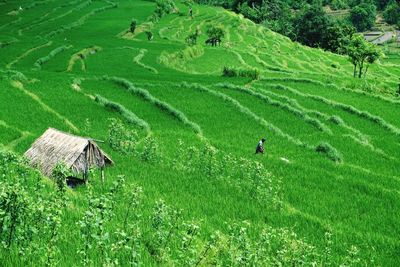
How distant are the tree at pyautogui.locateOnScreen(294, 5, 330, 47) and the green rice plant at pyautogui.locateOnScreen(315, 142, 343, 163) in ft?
242

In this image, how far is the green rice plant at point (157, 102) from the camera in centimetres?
2184

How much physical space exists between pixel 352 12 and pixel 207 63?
105855 millimetres

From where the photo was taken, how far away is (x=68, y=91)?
26531 mm

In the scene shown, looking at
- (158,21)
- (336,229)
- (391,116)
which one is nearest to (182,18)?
(158,21)

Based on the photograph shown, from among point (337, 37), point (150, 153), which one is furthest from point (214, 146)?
point (337, 37)

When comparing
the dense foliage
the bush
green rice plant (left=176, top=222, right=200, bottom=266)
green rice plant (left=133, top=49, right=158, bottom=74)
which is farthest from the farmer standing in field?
the dense foliage

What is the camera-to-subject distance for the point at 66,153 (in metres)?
13.1

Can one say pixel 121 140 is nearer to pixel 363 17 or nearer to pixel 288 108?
pixel 288 108

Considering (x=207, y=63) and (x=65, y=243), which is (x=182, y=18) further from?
(x=65, y=243)

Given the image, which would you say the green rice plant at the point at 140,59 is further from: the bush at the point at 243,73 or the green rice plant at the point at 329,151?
the green rice plant at the point at 329,151

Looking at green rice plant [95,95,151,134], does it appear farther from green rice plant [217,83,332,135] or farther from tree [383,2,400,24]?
tree [383,2,400,24]

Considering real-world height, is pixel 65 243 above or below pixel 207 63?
above

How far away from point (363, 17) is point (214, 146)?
137197 millimetres

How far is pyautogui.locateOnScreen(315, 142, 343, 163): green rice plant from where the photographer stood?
18375 millimetres
